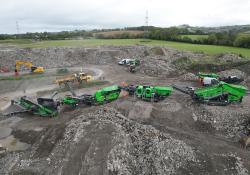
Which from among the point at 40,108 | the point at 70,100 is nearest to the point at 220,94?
the point at 70,100

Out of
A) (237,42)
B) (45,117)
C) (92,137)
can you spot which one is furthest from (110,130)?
(237,42)

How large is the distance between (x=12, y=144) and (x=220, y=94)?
16808mm

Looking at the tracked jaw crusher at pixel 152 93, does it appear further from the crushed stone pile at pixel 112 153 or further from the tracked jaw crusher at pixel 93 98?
the crushed stone pile at pixel 112 153

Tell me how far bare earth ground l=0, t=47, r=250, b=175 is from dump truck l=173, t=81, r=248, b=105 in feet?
2.62

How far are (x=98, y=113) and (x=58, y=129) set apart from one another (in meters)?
3.11

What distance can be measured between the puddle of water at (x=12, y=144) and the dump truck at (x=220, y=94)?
47.1 ft

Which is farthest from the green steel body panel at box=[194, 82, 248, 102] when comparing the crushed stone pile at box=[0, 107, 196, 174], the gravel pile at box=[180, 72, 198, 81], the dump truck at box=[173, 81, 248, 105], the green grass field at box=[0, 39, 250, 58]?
the green grass field at box=[0, 39, 250, 58]

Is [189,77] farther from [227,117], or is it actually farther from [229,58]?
[227,117]

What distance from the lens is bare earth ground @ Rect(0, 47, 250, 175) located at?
1245 centimetres

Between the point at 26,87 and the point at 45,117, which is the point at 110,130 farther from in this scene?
the point at 26,87

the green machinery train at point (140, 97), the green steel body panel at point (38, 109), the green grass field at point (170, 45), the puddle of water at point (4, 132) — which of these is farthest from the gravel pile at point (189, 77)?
the puddle of water at point (4, 132)

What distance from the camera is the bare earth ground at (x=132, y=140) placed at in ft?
40.8

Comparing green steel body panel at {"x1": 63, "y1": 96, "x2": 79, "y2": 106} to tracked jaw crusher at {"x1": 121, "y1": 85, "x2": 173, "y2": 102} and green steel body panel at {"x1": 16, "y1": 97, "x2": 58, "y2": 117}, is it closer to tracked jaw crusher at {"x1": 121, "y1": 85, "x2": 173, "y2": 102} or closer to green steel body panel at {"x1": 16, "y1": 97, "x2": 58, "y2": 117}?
green steel body panel at {"x1": 16, "y1": 97, "x2": 58, "y2": 117}

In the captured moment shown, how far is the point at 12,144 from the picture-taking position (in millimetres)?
16109
